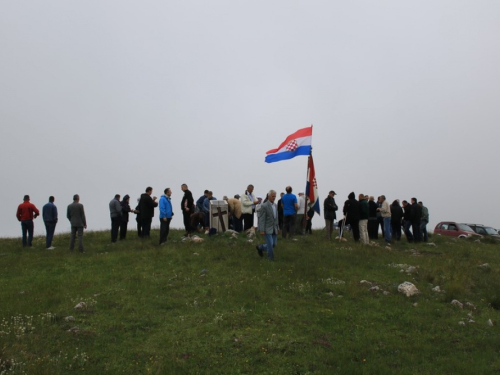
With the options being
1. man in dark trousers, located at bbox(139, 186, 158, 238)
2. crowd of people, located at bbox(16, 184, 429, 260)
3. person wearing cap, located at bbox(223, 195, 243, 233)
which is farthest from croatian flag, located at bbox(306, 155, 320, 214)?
man in dark trousers, located at bbox(139, 186, 158, 238)

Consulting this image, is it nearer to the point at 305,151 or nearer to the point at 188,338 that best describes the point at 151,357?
the point at 188,338

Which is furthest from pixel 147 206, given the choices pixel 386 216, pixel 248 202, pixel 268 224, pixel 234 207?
pixel 386 216

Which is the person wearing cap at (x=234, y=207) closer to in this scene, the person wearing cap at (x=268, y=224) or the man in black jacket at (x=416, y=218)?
the person wearing cap at (x=268, y=224)

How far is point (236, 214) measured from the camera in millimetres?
20078

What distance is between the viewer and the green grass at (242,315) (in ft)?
24.4

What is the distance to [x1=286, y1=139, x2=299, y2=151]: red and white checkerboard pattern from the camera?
20.5 meters

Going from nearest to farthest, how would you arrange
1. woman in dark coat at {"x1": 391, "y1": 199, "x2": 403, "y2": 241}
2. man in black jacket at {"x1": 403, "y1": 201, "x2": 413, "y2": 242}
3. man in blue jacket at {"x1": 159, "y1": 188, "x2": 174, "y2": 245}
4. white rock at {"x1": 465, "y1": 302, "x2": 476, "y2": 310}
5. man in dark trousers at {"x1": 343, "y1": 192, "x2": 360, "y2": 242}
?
white rock at {"x1": 465, "y1": 302, "x2": 476, "y2": 310} < man in blue jacket at {"x1": 159, "y1": 188, "x2": 174, "y2": 245} < man in dark trousers at {"x1": 343, "y1": 192, "x2": 360, "y2": 242} < woman in dark coat at {"x1": 391, "y1": 199, "x2": 403, "y2": 241} < man in black jacket at {"x1": 403, "y1": 201, "x2": 413, "y2": 242}

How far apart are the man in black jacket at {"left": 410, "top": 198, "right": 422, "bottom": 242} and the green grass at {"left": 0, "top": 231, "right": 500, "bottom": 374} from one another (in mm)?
6078

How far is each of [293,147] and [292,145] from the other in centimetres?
13

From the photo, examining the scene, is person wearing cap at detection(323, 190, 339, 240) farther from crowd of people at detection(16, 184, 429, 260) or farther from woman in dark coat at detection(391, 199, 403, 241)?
woman in dark coat at detection(391, 199, 403, 241)

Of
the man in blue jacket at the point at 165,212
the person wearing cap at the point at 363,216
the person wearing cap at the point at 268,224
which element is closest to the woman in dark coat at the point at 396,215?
the person wearing cap at the point at 363,216

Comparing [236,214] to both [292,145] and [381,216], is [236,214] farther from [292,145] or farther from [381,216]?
[381,216]

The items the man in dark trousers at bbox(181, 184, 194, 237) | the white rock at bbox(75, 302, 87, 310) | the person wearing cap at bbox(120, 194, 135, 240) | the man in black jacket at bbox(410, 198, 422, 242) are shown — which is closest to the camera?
the white rock at bbox(75, 302, 87, 310)

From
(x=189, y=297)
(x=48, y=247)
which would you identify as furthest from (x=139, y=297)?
(x=48, y=247)
